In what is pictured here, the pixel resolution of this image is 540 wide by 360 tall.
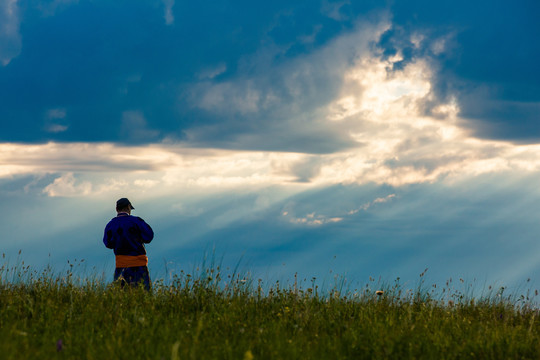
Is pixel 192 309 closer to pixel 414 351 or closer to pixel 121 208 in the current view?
pixel 414 351

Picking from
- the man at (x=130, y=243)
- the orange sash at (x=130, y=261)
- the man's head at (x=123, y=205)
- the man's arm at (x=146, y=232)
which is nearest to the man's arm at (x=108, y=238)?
the man at (x=130, y=243)

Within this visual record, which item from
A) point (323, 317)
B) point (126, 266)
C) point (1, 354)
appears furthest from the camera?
point (126, 266)

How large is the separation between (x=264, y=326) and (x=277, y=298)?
1.86 m

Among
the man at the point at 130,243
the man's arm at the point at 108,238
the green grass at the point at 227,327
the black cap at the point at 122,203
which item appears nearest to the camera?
the green grass at the point at 227,327

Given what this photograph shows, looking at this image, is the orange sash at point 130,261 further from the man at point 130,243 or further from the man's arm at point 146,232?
the man's arm at point 146,232

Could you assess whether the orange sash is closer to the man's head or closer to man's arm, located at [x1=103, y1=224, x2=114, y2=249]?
man's arm, located at [x1=103, y1=224, x2=114, y2=249]

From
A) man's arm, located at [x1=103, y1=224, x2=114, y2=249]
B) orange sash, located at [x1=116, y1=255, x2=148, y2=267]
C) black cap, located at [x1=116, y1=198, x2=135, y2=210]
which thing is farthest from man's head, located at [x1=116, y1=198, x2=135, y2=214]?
orange sash, located at [x1=116, y1=255, x2=148, y2=267]

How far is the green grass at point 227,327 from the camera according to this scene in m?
5.59

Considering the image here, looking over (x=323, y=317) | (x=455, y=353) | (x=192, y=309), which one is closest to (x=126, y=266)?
(x=192, y=309)

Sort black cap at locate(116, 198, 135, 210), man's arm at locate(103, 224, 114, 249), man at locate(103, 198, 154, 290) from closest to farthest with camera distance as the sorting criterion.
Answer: man at locate(103, 198, 154, 290) < man's arm at locate(103, 224, 114, 249) < black cap at locate(116, 198, 135, 210)

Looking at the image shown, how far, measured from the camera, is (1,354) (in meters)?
5.18

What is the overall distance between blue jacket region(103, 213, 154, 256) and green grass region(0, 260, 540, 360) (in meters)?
1.96

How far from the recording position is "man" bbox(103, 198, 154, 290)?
11.1 meters

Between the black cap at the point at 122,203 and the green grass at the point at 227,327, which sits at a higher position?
the black cap at the point at 122,203
